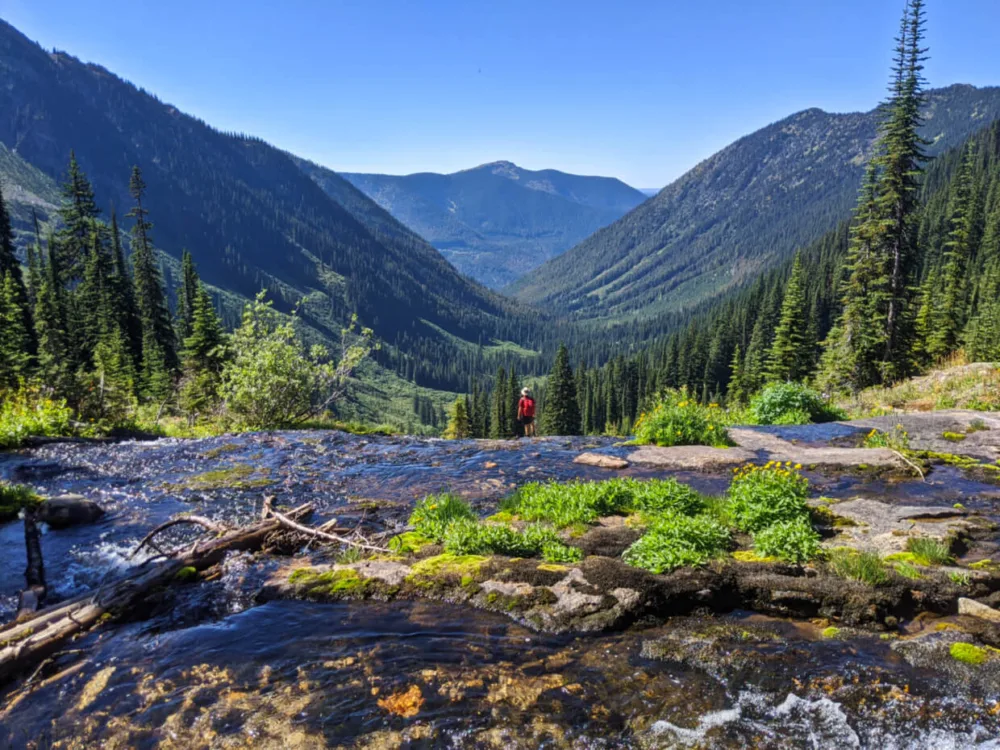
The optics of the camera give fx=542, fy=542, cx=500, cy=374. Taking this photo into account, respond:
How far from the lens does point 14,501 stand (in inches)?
433

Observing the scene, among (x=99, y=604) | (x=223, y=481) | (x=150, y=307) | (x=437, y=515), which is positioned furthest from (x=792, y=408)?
(x=150, y=307)

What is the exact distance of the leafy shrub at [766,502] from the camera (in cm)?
852

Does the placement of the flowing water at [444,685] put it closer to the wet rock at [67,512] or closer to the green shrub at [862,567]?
the green shrub at [862,567]

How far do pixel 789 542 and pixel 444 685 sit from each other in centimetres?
525

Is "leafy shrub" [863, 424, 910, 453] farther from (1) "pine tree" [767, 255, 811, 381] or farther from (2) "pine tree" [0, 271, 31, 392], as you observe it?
(1) "pine tree" [767, 255, 811, 381]

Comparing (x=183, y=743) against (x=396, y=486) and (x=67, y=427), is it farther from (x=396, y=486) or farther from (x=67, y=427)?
(x=67, y=427)

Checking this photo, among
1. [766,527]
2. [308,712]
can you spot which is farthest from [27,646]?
[766,527]

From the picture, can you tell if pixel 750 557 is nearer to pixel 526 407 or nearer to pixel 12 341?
pixel 526 407

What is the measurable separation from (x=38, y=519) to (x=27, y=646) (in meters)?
6.11

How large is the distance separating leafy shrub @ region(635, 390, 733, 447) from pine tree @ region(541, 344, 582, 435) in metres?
67.7

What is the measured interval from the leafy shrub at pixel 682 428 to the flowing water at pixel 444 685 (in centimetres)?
922

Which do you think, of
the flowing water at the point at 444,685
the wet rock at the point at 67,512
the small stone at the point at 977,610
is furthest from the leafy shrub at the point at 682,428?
the wet rock at the point at 67,512

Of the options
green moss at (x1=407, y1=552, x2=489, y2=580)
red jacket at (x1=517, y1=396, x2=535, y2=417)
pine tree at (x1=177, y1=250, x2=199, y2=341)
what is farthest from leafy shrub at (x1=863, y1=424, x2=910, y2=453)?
pine tree at (x1=177, y1=250, x2=199, y2=341)

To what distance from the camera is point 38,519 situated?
10414mm
